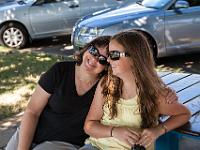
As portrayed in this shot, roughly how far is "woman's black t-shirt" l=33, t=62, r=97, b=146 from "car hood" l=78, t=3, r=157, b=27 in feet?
15.9

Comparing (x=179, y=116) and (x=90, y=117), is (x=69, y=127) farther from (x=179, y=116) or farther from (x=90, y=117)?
(x=179, y=116)

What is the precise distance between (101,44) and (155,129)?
2.03ft

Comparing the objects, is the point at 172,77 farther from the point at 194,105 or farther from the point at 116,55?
the point at 116,55

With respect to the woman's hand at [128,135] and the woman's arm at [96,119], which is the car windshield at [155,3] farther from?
the woman's hand at [128,135]

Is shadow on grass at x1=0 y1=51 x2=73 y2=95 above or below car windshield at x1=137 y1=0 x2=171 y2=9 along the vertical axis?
below

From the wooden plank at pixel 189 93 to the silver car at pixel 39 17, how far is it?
23.0ft

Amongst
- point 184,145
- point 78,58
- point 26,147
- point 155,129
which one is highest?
point 78,58

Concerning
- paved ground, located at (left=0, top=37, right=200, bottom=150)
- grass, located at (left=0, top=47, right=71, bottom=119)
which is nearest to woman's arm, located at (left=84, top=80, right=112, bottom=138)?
paved ground, located at (left=0, top=37, right=200, bottom=150)

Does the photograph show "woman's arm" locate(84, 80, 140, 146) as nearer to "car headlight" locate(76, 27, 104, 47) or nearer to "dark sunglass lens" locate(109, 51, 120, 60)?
"dark sunglass lens" locate(109, 51, 120, 60)

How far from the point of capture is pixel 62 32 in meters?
10.6

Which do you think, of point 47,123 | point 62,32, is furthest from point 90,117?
point 62,32

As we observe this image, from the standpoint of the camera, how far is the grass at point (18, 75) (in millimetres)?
5996

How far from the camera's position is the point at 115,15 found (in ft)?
26.2

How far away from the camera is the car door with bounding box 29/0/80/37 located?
10336mm
